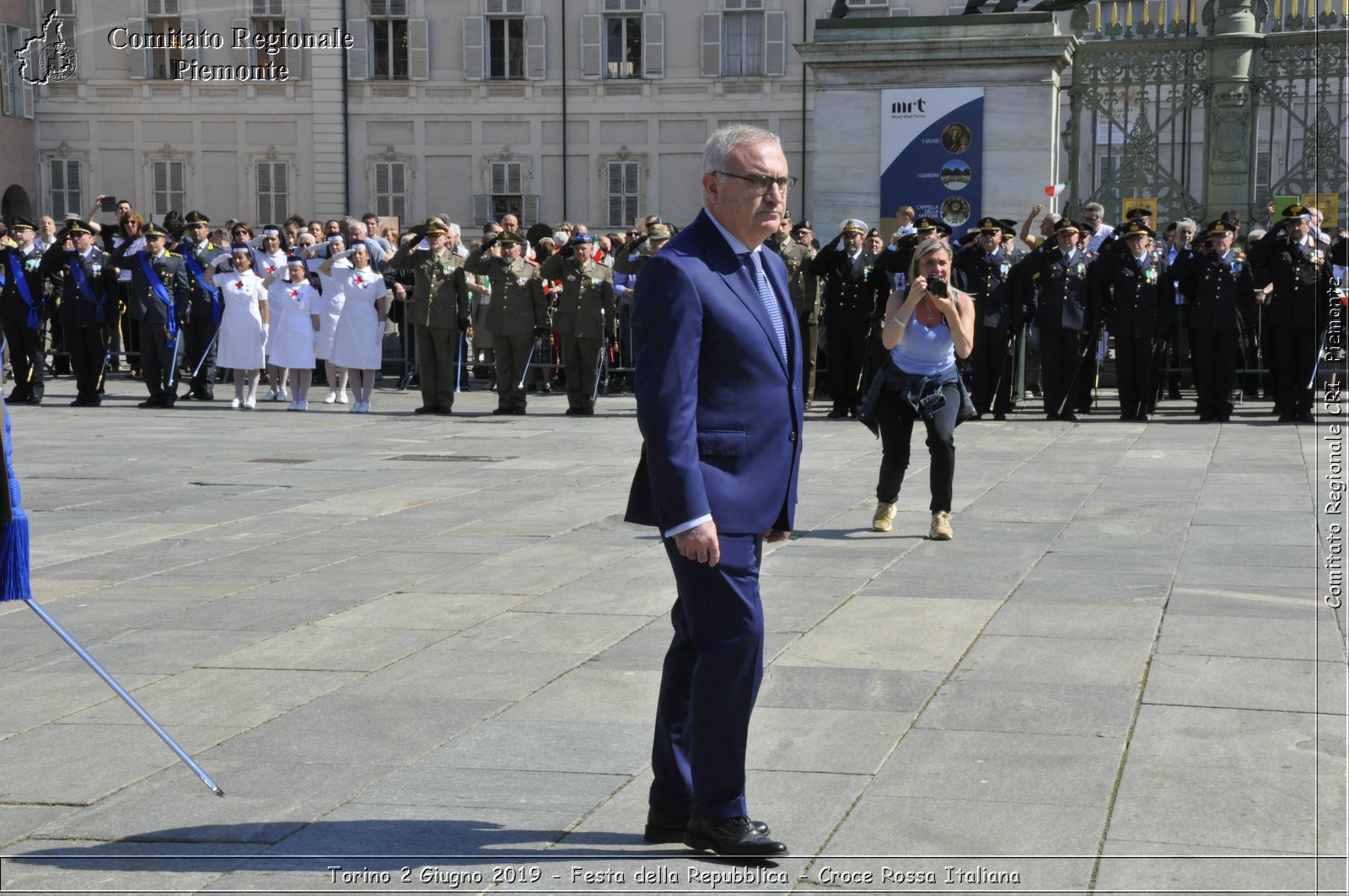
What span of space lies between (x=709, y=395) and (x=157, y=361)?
15.9 meters

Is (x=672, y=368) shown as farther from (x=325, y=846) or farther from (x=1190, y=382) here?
(x=1190, y=382)

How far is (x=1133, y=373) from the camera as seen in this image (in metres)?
17.2

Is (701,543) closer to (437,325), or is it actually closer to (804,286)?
(804,286)

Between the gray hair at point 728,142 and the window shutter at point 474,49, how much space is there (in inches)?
1477

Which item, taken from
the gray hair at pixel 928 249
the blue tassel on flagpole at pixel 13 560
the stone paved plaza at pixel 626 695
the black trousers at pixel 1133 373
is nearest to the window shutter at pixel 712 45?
the black trousers at pixel 1133 373

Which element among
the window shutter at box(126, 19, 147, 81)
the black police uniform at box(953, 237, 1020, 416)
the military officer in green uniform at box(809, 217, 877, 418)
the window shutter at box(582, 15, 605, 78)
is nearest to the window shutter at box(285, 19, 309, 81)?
the window shutter at box(126, 19, 147, 81)

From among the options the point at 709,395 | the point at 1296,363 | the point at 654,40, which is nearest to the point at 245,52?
the point at 654,40

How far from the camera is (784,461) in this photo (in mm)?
4664

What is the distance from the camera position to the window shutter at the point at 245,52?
42.2m

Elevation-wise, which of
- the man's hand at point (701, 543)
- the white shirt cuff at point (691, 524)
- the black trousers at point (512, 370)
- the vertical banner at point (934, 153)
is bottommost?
the black trousers at point (512, 370)

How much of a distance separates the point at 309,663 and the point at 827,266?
11.6 meters

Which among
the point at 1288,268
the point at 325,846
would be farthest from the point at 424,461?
the point at 325,846

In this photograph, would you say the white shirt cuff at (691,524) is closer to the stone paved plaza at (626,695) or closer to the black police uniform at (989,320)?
the stone paved plaza at (626,695)

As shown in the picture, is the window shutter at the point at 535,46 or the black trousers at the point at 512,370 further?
the window shutter at the point at 535,46
